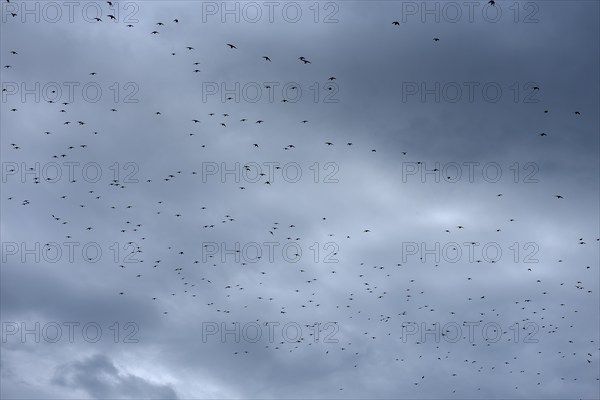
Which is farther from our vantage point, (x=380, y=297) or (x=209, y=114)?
(x=380, y=297)

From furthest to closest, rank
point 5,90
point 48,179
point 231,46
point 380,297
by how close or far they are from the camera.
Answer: point 380,297, point 48,179, point 5,90, point 231,46

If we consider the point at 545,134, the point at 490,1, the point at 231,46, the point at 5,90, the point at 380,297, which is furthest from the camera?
the point at 380,297

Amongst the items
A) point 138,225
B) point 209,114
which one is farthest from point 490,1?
point 138,225

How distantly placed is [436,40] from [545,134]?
22.3 m

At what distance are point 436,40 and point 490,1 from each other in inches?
291

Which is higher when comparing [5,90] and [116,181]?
[5,90]

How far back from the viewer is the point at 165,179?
108625 millimetres

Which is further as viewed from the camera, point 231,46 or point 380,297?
point 380,297

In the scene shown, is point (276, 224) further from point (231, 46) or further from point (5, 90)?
point (5, 90)

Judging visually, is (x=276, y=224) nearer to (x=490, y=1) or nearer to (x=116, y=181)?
(x=116, y=181)

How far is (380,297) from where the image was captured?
13012cm

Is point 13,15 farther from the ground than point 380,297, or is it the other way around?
point 13,15

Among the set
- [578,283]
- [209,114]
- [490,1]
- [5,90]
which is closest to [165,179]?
[209,114]

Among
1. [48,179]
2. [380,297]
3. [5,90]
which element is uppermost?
[5,90]
